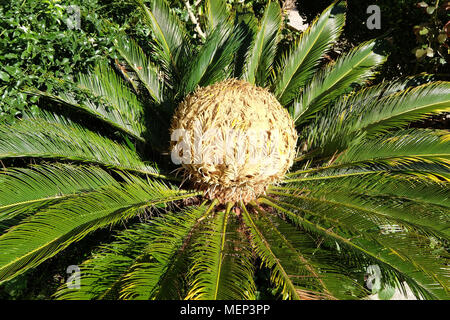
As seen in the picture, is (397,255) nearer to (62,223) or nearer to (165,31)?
(62,223)

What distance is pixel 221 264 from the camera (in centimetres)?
211

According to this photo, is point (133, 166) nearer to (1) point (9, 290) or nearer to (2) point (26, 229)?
(2) point (26, 229)

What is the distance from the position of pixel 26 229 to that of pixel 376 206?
2306 millimetres

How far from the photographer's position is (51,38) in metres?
2.66

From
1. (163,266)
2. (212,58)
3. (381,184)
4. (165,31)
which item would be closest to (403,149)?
(381,184)

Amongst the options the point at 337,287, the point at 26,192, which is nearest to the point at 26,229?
the point at 26,192

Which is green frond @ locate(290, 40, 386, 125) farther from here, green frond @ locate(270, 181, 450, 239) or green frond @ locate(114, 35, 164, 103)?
green frond @ locate(114, 35, 164, 103)

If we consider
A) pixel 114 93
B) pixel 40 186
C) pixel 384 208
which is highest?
pixel 114 93

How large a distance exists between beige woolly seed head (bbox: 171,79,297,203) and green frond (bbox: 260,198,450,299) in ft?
1.83

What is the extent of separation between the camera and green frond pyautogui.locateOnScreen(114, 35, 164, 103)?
10.7ft

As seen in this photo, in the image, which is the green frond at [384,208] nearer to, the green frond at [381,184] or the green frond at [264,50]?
the green frond at [381,184]

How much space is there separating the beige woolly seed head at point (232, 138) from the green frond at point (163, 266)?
0.44 m

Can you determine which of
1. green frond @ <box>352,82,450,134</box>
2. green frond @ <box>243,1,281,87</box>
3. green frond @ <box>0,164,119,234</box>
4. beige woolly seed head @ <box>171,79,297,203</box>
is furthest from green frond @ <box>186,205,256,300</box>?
green frond @ <box>243,1,281,87</box>

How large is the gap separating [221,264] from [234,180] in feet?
2.39
